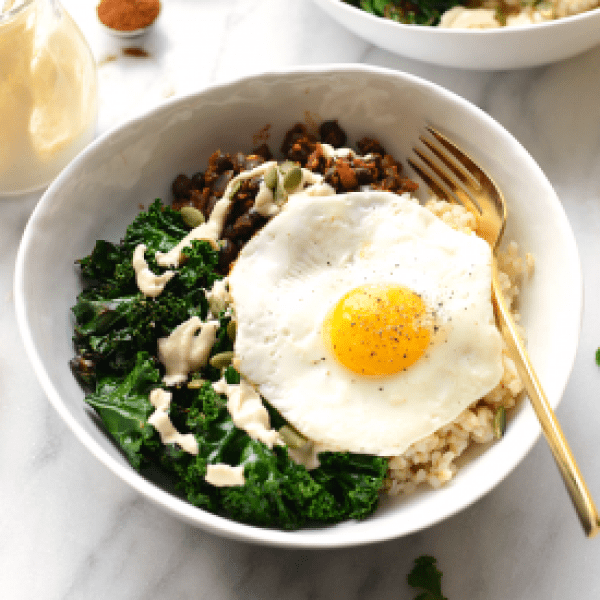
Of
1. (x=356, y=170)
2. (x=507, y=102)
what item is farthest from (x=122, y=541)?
(x=507, y=102)

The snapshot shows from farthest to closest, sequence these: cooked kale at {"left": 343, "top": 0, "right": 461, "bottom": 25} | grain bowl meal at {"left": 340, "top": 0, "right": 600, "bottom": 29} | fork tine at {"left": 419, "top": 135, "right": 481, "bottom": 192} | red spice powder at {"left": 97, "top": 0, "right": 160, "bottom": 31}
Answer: red spice powder at {"left": 97, "top": 0, "right": 160, "bottom": 31}
cooked kale at {"left": 343, "top": 0, "right": 461, "bottom": 25}
grain bowl meal at {"left": 340, "top": 0, "right": 600, "bottom": 29}
fork tine at {"left": 419, "top": 135, "right": 481, "bottom": 192}

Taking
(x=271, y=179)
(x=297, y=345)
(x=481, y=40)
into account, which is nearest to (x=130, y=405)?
(x=297, y=345)

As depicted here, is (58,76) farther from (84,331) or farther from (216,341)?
(216,341)

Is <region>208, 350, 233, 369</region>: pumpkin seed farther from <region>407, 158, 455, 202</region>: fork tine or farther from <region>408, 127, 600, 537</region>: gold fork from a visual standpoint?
<region>407, 158, 455, 202</region>: fork tine

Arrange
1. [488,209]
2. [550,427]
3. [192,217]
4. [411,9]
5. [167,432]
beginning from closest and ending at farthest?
[550,427] < [167,432] < [488,209] < [192,217] < [411,9]

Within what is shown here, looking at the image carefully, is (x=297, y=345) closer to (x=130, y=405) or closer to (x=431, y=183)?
(x=130, y=405)

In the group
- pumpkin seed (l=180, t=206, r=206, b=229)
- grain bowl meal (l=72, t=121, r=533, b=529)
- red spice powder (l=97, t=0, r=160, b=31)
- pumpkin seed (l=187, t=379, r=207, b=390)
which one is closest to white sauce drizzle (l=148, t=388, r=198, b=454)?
grain bowl meal (l=72, t=121, r=533, b=529)

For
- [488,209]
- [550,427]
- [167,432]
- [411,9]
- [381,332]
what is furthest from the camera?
[411,9]
